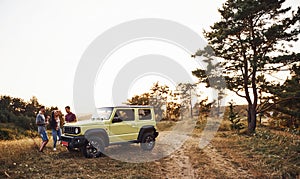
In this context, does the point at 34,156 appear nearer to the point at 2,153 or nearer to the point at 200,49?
the point at 2,153

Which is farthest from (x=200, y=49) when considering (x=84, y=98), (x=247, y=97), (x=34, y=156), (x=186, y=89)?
(x=186, y=89)

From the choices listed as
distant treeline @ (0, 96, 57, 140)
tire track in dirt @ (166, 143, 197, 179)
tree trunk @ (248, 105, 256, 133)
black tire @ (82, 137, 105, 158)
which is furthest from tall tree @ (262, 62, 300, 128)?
distant treeline @ (0, 96, 57, 140)

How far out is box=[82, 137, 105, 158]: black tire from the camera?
27.6 feet

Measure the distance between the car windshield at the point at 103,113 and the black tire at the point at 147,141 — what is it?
2.10 meters

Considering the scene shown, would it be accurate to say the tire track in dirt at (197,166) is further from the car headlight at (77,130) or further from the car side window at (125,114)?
the car headlight at (77,130)

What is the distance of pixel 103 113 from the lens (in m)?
9.32

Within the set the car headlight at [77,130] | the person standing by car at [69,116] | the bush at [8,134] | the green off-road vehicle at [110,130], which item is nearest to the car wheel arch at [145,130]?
the green off-road vehicle at [110,130]

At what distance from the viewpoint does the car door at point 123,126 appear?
29.6 feet

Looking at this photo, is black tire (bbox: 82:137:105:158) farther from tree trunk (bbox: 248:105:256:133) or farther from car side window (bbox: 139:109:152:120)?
tree trunk (bbox: 248:105:256:133)

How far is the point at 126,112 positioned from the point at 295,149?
772 cm

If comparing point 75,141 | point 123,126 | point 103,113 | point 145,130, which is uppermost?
point 103,113

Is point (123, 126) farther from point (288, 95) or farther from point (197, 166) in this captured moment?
point (288, 95)

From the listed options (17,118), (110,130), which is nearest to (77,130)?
(110,130)

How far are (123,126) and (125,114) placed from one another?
56 centimetres
